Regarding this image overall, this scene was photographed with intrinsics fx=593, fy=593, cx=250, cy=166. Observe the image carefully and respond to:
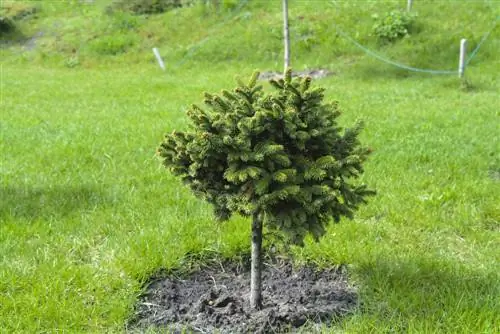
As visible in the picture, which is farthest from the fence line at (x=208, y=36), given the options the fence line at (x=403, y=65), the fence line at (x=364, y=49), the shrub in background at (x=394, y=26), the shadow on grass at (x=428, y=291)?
the shadow on grass at (x=428, y=291)

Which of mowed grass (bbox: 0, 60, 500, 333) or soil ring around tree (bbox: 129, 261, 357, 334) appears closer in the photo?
soil ring around tree (bbox: 129, 261, 357, 334)

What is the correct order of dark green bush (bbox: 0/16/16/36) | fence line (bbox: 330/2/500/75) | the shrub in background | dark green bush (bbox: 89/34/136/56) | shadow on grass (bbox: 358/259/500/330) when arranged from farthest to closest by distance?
dark green bush (bbox: 0/16/16/36) → dark green bush (bbox: 89/34/136/56) → the shrub in background → fence line (bbox: 330/2/500/75) → shadow on grass (bbox: 358/259/500/330)

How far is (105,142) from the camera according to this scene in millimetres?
7680

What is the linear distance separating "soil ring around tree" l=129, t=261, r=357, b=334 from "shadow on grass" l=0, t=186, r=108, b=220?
1694 millimetres

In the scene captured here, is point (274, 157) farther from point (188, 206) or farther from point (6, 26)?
point (6, 26)

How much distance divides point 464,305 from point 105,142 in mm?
5436

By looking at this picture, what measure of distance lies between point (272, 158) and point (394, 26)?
1322 cm

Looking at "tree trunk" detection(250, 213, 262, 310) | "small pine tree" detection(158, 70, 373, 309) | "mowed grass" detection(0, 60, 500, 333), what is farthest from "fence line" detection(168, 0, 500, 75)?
"tree trunk" detection(250, 213, 262, 310)

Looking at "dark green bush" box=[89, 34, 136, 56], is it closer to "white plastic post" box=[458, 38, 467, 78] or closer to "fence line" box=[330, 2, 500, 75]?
"fence line" box=[330, 2, 500, 75]

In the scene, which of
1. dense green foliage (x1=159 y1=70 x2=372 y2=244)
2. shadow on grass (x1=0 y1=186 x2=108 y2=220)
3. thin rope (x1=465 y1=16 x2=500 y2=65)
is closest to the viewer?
dense green foliage (x1=159 y1=70 x2=372 y2=244)

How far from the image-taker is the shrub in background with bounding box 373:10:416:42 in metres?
15.4

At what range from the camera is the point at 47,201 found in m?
5.45

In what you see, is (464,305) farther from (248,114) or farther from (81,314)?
(81,314)

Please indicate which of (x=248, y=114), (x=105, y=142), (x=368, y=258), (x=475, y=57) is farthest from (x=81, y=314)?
(x=475, y=57)
